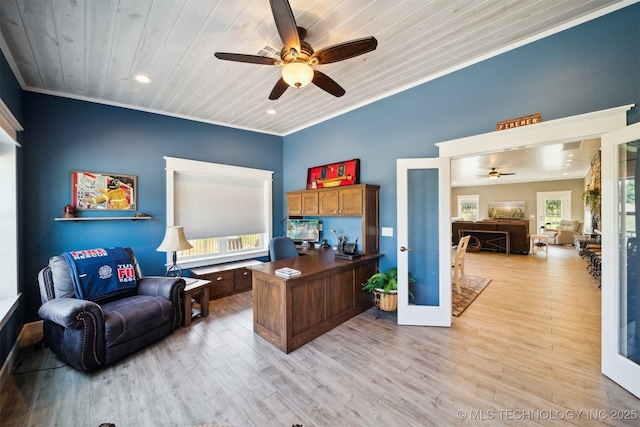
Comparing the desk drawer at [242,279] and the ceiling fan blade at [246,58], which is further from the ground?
the ceiling fan blade at [246,58]

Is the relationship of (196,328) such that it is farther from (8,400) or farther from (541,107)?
(541,107)

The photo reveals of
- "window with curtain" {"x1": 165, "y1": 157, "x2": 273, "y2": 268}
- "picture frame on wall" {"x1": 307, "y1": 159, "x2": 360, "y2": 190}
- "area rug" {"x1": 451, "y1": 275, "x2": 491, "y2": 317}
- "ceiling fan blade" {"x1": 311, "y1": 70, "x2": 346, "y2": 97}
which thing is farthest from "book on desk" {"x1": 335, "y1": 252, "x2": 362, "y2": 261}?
"window with curtain" {"x1": 165, "y1": 157, "x2": 273, "y2": 268}

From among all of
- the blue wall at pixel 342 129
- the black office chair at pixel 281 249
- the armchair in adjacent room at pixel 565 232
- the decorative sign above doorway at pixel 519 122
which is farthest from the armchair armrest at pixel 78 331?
the armchair in adjacent room at pixel 565 232

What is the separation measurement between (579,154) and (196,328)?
8541 millimetres

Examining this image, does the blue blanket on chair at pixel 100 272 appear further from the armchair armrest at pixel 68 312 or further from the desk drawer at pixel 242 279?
the desk drawer at pixel 242 279

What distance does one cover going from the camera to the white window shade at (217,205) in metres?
4.08

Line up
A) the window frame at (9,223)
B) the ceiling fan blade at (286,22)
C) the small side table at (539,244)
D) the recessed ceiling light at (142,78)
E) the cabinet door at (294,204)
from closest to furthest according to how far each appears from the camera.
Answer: the ceiling fan blade at (286,22)
the window frame at (9,223)
the recessed ceiling light at (142,78)
the cabinet door at (294,204)
the small side table at (539,244)

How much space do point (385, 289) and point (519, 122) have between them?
232 cm

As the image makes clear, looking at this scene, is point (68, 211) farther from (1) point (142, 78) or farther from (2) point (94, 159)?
(1) point (142, 78)

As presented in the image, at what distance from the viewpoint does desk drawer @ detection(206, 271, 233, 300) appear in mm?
3963

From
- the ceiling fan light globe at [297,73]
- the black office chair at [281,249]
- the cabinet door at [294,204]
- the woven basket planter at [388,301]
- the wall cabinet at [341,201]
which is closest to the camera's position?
the ceiling fan light globe at [297,73]

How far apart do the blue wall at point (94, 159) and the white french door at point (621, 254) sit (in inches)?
191

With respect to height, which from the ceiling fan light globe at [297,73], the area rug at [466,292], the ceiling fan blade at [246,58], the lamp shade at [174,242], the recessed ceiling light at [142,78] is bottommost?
the area rug at [466,292]

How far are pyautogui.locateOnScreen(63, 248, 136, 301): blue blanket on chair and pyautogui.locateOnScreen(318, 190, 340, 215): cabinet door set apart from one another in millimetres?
2694
